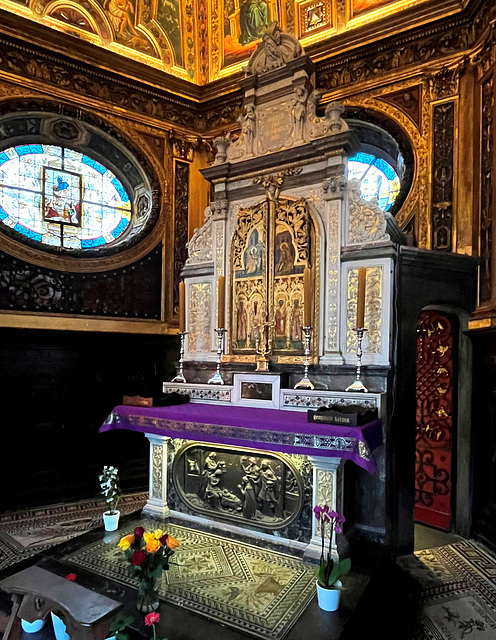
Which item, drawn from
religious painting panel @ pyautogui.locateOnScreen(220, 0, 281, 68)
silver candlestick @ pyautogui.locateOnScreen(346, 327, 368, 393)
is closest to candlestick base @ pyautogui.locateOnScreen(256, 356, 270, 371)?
silver candlestick @ pyautogui.locateOnScreen(346, 327, 368, 393)

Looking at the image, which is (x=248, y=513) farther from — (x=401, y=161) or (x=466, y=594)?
(x=401, y=161)

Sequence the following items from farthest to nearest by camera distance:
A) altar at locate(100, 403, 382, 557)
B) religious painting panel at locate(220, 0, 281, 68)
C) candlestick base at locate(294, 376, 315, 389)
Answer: religious painting panel at locate(220, 0, 281, 68), candlestick base at locate(294, 376, 315, 389), altar at locate(100, 403, 382, 557)

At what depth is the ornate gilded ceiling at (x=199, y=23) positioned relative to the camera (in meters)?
7.01

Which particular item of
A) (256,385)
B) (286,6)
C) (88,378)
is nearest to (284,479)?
(256,385)

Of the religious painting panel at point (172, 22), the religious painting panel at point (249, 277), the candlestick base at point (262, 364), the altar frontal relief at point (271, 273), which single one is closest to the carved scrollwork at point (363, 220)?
the altar frontal relief at point (271, 273)

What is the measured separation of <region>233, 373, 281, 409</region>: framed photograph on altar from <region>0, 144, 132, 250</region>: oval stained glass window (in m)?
3.68

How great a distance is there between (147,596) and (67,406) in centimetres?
430

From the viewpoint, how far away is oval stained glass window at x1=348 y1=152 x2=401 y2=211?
23.8 ft

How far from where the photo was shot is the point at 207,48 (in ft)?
28.2

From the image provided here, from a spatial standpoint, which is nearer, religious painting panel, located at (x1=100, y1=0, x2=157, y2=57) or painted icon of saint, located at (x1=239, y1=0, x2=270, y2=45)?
religious painting panel, located at (x1=100, y1=0, x2=157, y2=57)

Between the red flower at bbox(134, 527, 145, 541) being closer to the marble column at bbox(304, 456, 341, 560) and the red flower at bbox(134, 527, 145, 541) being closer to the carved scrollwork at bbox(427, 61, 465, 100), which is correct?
the marble column at bbox(304, 456, 341, 560)

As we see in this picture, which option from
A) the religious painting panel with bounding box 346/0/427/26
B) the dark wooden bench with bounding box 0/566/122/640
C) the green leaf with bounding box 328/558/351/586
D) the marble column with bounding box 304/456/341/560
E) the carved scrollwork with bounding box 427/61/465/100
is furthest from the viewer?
the religious painting panel with bounding box 346/0/427/26

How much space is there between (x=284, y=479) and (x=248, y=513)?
0.58m

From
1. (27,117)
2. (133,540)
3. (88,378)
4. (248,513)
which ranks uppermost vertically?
(27,117)
